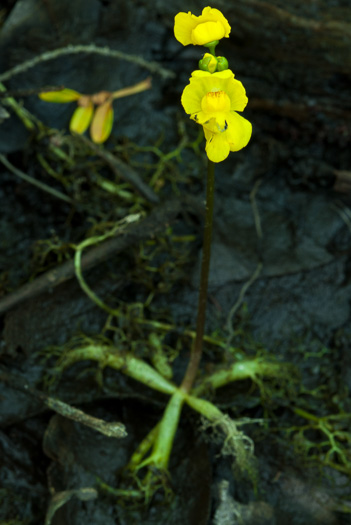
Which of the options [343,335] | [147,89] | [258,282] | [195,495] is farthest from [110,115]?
[195,495]

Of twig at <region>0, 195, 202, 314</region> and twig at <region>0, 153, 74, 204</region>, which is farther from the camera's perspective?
twig at <region>0, 153, 74, 204</region>

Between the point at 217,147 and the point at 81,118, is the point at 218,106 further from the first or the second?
the point at 81,118

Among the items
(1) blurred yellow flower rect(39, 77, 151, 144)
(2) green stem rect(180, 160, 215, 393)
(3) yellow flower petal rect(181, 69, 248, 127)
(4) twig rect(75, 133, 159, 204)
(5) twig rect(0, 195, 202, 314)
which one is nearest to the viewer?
(3) yellow flower petal rect(181, 69, 248, 127)

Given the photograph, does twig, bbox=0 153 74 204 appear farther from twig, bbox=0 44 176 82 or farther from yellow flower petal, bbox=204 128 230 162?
yellow flower petal, bbox=204 128 230 162

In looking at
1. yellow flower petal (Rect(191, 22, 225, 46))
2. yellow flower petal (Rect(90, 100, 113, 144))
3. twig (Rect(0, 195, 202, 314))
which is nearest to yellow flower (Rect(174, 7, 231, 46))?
yellow flower petal (Rect(191, 22, 225, 46))

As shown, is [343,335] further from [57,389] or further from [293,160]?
[57,389]

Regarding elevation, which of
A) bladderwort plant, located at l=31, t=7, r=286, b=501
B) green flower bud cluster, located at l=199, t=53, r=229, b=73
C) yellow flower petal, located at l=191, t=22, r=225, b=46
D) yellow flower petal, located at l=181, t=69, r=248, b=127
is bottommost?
bladderwort plant, located at l=31, t=7, r=286, b=501
